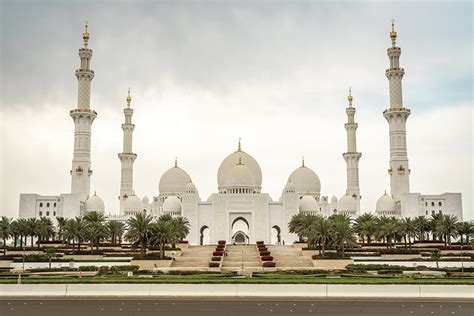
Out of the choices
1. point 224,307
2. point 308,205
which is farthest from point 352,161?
point 224,307

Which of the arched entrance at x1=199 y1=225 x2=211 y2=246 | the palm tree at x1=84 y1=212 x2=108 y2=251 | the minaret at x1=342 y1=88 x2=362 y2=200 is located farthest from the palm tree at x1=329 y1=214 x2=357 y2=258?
the minaret at x1=342 y1=88 x2=362 y2=200

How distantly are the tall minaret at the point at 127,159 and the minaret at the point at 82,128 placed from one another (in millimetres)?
11750

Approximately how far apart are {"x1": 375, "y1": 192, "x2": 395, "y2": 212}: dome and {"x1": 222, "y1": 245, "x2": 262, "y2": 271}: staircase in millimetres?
25511

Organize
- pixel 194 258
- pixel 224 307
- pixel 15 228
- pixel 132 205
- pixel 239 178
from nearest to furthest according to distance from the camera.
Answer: pixel 224 307, pixel 194 258, pixel 15 228, pixel 239 178, pixel 132 205

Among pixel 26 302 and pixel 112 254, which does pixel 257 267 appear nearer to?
pixel 112 254

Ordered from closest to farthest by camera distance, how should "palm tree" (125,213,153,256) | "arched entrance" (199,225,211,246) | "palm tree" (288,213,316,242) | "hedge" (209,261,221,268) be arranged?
"hedge" (209,261,221,268) → "palm tree" (125,213,153,256) → "palm tree" (288,213,316,242) → "arched entrance" (199,225,211,246)

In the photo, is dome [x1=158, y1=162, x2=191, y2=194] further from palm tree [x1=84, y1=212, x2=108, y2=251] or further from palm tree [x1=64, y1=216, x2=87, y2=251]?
palm tree [x1=64, y1=216, x2=87, y2=251]

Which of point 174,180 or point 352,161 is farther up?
point 352,161

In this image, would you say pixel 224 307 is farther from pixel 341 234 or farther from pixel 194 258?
pixel 194 258

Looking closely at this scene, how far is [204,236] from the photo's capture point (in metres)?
79.3

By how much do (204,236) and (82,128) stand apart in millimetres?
20932

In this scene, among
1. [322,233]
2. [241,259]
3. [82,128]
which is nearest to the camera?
[322,233]

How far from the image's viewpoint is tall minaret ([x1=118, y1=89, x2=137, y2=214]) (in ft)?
280

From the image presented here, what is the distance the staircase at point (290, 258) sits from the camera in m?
47.3
